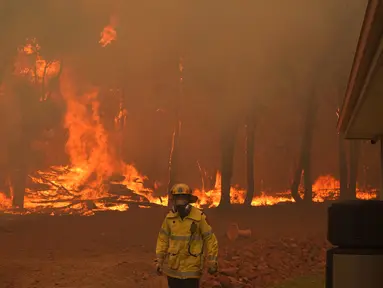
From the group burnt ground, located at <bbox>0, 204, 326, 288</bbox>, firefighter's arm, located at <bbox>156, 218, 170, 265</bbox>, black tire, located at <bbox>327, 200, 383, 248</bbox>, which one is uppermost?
black tire, located at <bbox>327, 200, 383, 248</bbox>

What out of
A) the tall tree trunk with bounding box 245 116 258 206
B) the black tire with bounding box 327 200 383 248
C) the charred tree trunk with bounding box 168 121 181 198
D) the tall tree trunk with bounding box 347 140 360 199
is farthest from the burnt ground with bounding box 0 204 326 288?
the black tire with bounding box 327 200 383 248

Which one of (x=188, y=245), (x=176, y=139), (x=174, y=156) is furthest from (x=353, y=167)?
(x=188, y=245)

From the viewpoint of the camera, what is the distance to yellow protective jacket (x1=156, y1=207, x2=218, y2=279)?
15.3ft

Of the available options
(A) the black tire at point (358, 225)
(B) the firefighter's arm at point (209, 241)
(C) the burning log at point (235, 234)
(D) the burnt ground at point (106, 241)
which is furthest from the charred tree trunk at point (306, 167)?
(A) the black tire at point (358, 225)

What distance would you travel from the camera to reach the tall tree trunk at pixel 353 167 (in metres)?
20.3

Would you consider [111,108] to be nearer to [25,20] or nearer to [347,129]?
[25,20]

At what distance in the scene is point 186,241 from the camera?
4.67m

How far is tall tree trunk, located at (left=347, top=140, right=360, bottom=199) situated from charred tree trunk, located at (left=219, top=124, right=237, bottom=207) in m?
5.46

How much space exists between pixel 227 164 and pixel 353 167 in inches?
231

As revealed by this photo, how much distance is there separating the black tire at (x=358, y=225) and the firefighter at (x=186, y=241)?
6.11 ft

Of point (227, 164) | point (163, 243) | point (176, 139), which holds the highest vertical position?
point (176, 139)

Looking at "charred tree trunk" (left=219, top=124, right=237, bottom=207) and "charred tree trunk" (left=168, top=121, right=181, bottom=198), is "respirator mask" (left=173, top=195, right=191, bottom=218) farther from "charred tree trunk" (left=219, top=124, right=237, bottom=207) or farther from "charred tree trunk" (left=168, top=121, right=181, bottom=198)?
"charred tree trunk" (left=168, top=121, right=181, bottom=198)

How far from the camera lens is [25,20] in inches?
1125

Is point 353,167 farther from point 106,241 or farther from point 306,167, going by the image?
point 106,241
